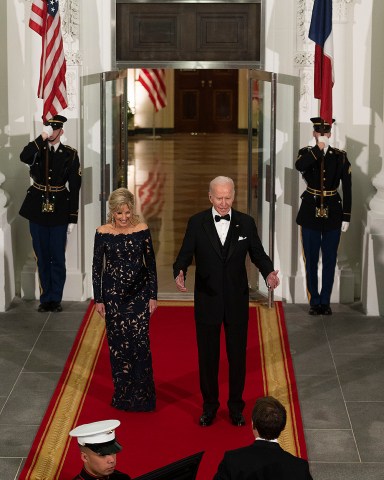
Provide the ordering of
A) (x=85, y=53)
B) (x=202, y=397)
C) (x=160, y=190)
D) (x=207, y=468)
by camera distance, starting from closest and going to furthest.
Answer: (x=207, y=468) → (x=202, y=397) → (x=85, y=53) → (x=160, y=190)

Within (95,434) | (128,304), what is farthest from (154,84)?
(95,434)

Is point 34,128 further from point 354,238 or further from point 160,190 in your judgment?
point 160,190

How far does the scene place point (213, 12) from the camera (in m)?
12.2

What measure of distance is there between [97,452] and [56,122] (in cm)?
646

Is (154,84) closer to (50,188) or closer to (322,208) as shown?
(50,188)

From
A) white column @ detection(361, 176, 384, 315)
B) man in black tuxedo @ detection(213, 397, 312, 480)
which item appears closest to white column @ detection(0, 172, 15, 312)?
white column @ detection(361, 176, 384, 315)

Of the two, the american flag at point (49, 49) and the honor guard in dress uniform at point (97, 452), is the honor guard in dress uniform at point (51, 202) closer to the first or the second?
the american flag at point (49, 49)

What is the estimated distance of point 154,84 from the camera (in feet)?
87.1

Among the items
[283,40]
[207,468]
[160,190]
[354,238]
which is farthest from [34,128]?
[160,190]

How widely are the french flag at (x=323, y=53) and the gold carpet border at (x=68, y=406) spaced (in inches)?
117

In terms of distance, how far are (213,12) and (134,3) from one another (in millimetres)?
809

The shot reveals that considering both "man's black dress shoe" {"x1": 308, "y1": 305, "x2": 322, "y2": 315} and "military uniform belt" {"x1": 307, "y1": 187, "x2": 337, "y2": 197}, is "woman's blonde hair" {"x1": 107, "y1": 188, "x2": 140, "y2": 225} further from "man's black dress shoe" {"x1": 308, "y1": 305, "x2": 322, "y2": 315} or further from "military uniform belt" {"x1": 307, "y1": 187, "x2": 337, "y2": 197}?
"man's black dress shoe" {"x1": 308, "y1": 305, "x2": 322, "y2": 315}

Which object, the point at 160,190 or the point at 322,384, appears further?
the point at 160,190

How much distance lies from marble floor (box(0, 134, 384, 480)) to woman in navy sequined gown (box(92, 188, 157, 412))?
71cm
